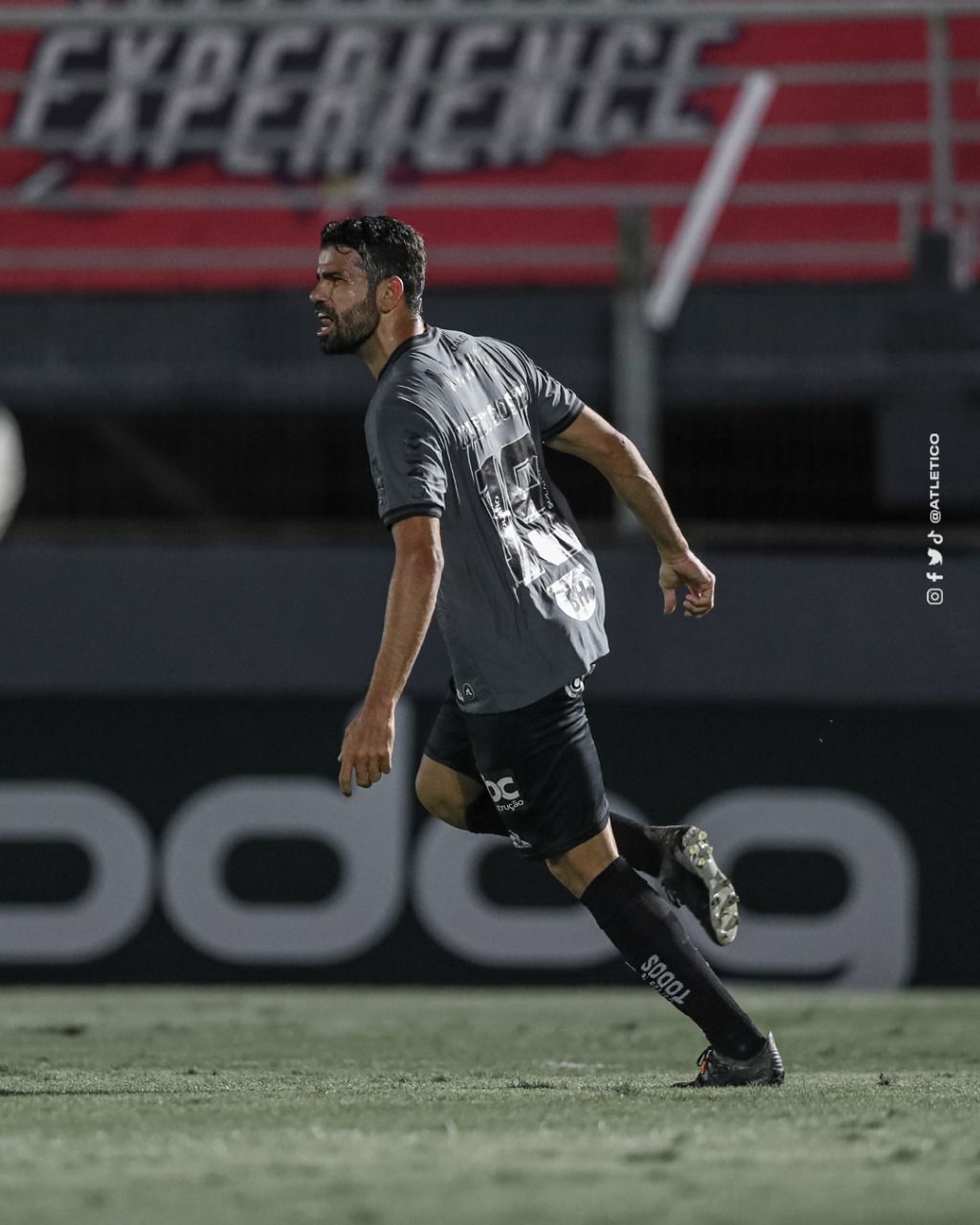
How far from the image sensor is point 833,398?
8.62 m

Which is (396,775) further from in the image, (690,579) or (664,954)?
(664,954)

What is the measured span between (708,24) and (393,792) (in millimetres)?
4126

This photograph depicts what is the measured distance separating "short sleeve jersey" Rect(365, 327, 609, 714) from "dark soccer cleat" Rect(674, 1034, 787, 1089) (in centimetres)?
92

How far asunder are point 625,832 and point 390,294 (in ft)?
4.50

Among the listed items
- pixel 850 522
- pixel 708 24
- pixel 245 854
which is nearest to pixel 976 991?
pixel 850 522

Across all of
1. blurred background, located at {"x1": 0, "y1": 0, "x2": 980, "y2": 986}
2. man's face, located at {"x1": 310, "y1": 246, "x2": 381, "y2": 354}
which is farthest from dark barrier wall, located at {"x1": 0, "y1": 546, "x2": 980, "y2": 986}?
man's face, located at {"x1": 310, "y1": 246, "x2": 381, "y2": 354}

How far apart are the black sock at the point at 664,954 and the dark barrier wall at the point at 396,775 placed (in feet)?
11.4

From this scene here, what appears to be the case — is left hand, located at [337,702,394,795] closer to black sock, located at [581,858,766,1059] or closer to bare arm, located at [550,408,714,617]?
black sock, located at [581,858,766,1059]

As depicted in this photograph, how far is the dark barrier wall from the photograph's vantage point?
805cm

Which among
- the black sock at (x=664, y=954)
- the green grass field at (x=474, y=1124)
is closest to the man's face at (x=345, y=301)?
the black sock at (x=664, y=954)

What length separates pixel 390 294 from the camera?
14.9ft

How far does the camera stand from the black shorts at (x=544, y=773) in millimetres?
4516

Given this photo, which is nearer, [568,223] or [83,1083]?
[83,1083]

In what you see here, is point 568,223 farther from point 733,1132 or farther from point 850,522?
point 733,1132
